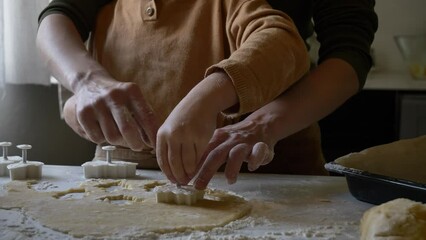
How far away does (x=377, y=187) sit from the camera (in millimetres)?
751

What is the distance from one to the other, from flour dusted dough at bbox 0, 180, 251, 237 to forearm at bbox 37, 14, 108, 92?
16 cm

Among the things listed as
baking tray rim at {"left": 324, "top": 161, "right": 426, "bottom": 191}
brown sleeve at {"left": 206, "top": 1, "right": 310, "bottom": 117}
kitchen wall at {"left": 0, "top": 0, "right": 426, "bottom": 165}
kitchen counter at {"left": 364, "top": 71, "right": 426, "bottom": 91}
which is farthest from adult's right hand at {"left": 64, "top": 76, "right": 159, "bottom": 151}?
kitchen counter at {"left": 364, "top": 71, "right": 426, "bottom": 91}

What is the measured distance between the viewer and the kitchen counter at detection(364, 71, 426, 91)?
1.93 metres

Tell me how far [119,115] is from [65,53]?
0.21 m

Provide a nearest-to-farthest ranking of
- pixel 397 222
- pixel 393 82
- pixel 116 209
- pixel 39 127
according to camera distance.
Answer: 1. pixel 397 222
2. pixel 116 209
3. pixel 39 127
4. pixel 393 82

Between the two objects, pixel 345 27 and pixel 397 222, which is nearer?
pixel 397 222

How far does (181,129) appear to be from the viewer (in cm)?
72

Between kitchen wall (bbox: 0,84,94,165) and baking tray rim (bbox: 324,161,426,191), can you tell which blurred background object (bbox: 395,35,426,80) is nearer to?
kitchen wall (bbox: 0,84,94,165)

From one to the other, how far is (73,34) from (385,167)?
1.78 ft

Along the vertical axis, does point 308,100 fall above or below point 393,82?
above

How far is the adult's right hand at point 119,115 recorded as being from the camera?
790 millimetres

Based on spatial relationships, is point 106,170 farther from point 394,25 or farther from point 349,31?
point 394,25

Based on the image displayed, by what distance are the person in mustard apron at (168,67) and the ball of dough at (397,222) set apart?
253mm

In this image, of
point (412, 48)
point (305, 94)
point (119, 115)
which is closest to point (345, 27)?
point (305, 94)
